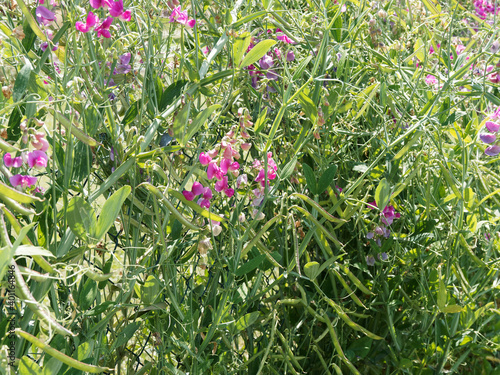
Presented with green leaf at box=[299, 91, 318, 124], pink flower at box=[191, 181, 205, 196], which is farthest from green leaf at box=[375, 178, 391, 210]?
pink flower at box=[191, 181, 205, 196]

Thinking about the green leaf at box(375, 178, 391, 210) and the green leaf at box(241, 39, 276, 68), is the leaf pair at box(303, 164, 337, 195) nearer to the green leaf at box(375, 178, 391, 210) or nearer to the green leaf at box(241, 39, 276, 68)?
the green leaf at box(375, 178, 391, 210)

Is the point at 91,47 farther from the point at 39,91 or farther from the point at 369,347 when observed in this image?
the point at 369,347

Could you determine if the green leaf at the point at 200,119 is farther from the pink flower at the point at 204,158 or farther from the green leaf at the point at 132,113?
the green leaf at the point at 132,113

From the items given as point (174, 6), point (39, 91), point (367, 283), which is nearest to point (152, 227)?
point (39, 91)

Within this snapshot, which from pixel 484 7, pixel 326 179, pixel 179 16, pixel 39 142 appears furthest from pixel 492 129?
pixel 484 7

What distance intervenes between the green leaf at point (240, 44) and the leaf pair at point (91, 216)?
40 cm

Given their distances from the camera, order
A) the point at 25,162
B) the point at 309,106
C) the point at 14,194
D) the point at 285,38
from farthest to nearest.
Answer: the point at 285,38, the point at 309,106, the point at 25,162, the point at 14,194

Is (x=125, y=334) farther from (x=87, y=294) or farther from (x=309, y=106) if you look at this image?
(x=309, y=106)

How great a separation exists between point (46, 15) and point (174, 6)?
0.25 meters

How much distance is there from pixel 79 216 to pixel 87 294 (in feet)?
0.69

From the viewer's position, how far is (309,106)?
3.86 feet

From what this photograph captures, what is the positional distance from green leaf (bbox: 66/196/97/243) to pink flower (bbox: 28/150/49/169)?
0.25 feet

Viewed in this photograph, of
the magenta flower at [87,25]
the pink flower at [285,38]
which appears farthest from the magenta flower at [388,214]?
the magenta flower at [87,25]

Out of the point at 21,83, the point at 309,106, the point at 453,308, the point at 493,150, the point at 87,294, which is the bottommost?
the point at 453,308
